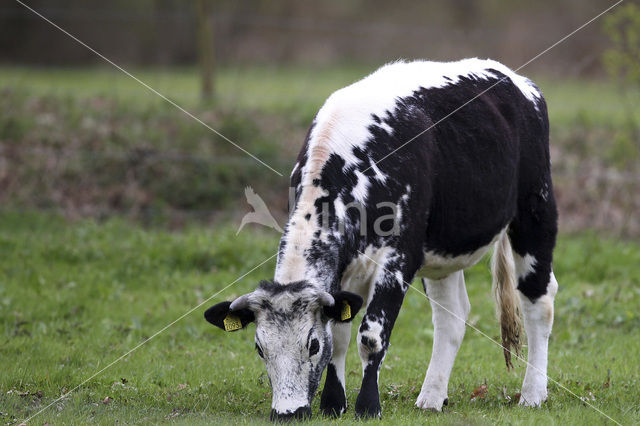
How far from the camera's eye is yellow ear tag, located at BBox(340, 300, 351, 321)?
5.29 m

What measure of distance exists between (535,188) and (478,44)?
1319 centimetres

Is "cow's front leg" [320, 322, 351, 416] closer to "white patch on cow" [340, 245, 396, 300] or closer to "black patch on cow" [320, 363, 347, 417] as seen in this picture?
"black patch on cow" [320, 363, 347, 417]

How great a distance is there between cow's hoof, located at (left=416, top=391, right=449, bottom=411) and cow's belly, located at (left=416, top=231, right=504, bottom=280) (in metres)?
0.85

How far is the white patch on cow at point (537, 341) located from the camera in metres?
6.45

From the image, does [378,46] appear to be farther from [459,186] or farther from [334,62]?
[459,186]

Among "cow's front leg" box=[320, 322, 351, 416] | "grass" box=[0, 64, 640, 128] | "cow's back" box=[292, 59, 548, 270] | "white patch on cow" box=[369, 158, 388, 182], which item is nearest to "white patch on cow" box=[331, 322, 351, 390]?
"cow's front leg" box=[320, 322, 351, 416]

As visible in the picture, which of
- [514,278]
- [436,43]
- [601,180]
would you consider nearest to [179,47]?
[436,43]

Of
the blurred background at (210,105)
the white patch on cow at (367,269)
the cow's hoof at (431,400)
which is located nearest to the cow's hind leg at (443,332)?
the cow's hoof at (431,400)

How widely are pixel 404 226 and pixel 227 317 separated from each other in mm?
1262

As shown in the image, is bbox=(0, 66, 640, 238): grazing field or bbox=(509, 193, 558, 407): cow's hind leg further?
bbox=(0, 66, 640, 238): grazing field

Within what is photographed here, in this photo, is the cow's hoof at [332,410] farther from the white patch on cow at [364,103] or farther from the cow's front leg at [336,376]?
the white patch on cow at [364,103]

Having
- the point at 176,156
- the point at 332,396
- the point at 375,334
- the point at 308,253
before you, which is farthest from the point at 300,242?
the point at 176,156

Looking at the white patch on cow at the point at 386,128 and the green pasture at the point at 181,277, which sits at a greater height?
the white patch on cow at the point at 386,128

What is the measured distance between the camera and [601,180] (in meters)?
12.8
